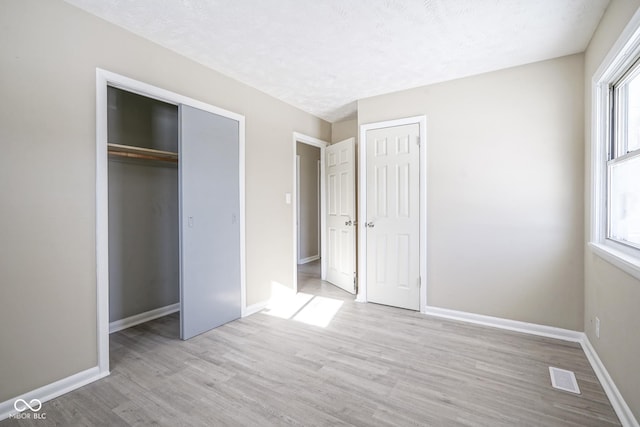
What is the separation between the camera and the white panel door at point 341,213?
407 cm

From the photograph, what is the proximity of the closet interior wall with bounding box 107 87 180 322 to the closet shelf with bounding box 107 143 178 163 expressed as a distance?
10 centimetres

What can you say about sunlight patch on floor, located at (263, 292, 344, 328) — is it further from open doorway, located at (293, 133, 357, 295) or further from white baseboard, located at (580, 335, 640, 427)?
white baseboard, located at (580, 335, 640, 427)

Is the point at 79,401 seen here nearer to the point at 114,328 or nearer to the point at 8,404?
the point at 8,404

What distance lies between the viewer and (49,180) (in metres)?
1.88

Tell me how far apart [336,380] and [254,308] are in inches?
61.2

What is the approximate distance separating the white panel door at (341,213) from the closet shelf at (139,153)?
208 centimetres

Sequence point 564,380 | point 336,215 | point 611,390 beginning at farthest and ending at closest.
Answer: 1. point 336,215
2. point 564,380
3. point 611,390

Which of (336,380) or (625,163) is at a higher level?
(625,163)

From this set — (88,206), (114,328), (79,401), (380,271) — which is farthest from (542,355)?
(114,328)

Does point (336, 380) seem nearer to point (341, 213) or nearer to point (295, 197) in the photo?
point (295, 197)

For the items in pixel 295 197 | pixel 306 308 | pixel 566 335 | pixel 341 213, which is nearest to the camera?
pixel 566 335

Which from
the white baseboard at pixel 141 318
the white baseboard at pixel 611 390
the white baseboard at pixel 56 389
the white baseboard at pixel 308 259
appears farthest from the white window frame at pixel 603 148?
the white baseboard at pixel 308 259

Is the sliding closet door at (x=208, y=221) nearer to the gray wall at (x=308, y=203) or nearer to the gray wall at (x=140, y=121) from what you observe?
the gray wall at (x=140, y=121)

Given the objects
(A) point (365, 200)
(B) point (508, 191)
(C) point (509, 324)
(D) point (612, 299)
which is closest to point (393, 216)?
(A) point (365, 200)
